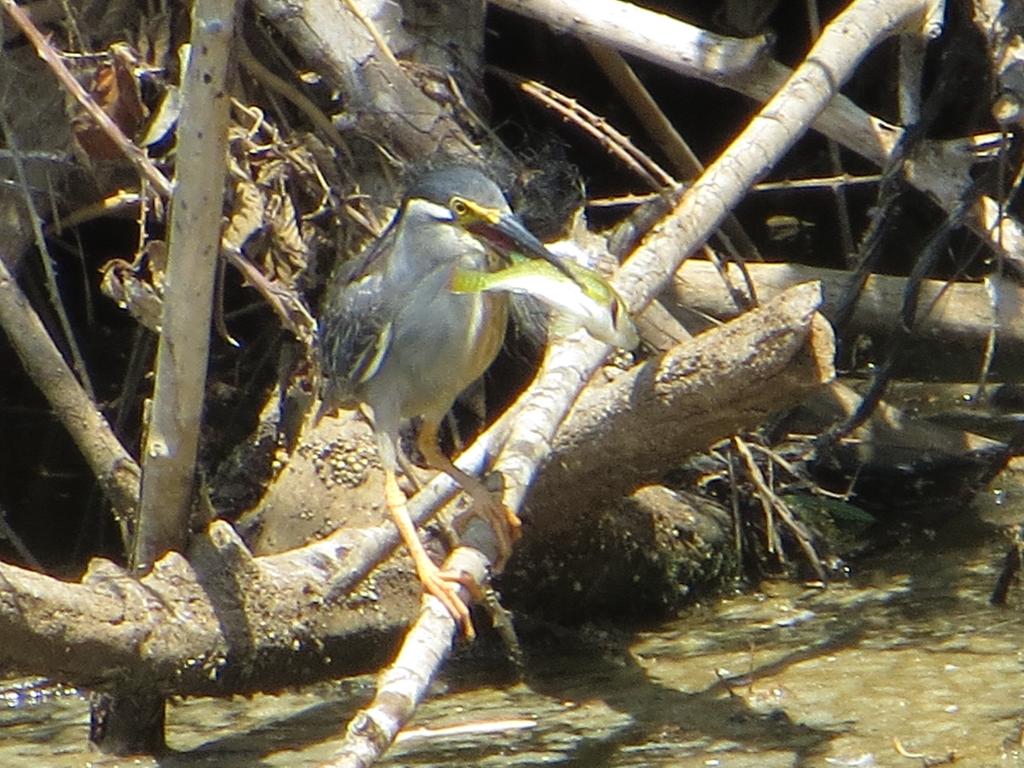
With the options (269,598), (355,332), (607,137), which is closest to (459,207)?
(355,332)

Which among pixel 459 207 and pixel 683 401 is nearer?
pixel 459 207

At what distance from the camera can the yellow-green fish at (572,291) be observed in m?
2.74

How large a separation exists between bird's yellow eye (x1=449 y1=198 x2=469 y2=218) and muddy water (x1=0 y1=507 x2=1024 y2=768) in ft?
3.84

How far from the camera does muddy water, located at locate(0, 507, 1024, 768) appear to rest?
11.7ft

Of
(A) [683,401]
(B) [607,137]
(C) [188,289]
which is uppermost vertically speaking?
(B) [607,137]

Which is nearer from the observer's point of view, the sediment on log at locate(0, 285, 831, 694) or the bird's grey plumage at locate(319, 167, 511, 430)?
the sediment on log at locate(0, 285, 831, 694)

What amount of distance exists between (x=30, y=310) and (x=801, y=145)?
2.98 metres

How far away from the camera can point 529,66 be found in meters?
5.56

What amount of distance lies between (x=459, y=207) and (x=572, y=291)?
0.52 m

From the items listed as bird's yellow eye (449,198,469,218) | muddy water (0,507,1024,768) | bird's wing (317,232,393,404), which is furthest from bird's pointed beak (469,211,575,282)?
muddy water (0,507,1024,768)

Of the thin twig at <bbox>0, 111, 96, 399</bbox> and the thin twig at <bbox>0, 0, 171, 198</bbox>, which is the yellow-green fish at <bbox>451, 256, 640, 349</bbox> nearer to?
the thin twig at <bbox>0, 0, 171, 198</bbox>

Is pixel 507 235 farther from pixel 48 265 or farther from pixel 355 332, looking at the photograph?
pixel 48 265

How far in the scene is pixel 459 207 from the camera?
3203 millimetres

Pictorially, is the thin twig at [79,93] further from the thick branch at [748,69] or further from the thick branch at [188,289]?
the thick branch at [748,69]
